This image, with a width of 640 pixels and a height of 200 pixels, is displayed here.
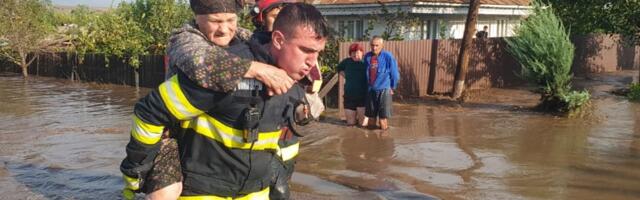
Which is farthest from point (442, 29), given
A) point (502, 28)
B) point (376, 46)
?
point (376, 46)

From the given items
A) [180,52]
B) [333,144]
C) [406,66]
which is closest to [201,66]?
[180,52]

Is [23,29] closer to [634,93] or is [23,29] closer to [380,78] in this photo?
[380,78]

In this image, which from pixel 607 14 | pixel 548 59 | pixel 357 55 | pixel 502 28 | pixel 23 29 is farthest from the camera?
pixel 502 28

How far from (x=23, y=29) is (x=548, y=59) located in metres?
17.6

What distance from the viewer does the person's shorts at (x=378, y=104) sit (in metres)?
10.4

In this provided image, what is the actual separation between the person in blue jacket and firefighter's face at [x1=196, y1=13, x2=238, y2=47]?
7.68 meters

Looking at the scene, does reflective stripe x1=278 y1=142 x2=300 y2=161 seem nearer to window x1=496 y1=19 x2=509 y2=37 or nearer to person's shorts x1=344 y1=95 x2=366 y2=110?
person's shorts x1=344 y1=95 x2=366 y2=110

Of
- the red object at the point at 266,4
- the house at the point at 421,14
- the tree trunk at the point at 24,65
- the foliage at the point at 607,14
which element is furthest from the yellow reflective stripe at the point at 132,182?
the tree trunk at the point at 24,65

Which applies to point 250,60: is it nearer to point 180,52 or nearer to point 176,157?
point 180,52

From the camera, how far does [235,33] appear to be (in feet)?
9.66

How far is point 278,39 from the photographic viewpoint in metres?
2.47

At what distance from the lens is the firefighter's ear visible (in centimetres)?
246

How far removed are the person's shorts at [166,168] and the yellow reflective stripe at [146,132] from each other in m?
0.09

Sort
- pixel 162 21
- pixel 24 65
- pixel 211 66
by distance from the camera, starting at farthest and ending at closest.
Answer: pixel 24 65 < pixel 162 21 < pixel 211 66
